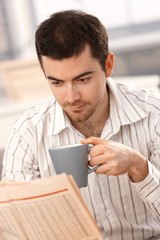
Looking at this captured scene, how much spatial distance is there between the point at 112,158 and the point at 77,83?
0.28m

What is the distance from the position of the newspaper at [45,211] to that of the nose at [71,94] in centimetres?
36

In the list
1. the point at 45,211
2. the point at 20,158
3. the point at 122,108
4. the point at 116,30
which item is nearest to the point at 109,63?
the point at 122,108

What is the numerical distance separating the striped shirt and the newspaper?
0.36 m

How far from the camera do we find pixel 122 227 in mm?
1712

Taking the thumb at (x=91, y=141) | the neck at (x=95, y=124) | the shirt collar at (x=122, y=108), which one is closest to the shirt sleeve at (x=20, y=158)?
the neck at (x=95, y=124)

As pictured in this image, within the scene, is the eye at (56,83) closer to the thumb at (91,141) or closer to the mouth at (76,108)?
the mouth at (76,108)

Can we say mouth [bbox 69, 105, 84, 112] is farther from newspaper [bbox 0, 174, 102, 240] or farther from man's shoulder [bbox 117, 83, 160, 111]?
newspaper [bbox 0, 174, 102, 240]

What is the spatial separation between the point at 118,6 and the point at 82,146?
310 cm

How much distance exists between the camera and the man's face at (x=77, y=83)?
1.59 m

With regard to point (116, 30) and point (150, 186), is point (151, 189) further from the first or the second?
point (116, 30)

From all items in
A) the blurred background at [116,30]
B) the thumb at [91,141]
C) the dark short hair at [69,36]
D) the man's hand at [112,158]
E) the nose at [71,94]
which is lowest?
the blurred background at [116,30]

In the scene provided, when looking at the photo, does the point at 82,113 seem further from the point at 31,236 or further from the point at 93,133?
the point at 31,236

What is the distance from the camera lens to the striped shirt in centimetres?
171

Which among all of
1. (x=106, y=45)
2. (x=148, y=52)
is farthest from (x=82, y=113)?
(x=148, y=52)
